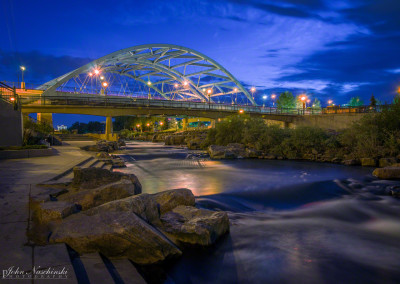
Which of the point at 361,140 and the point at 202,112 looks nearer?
the point at 361,140

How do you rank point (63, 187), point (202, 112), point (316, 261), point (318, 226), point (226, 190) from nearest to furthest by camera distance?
point (316, 261)
point (318, 226)
point (63, 187)
point (226, 190)
point (202, 112)

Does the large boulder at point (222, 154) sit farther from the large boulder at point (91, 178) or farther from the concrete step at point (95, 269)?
the concrete step at point (95, 269)

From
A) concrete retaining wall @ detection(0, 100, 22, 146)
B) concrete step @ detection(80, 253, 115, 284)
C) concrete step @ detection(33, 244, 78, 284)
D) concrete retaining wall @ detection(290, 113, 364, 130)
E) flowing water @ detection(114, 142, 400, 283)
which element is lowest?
flowing water @ detection(114, 142, 400, 283)

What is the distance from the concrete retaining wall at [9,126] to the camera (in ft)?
46.3

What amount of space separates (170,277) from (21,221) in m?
2.53

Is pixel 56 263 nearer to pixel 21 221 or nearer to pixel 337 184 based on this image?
pixel 21 221

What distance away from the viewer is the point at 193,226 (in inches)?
191

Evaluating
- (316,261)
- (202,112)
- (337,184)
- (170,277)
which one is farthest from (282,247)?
(202,112)

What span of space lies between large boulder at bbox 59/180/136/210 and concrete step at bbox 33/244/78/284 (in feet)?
6.54

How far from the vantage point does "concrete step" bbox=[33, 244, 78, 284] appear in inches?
103

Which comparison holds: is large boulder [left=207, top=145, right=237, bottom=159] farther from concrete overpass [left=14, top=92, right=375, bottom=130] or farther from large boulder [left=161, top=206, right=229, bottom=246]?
concrete overpass [left=14, top=92, right=375, bottom=130]

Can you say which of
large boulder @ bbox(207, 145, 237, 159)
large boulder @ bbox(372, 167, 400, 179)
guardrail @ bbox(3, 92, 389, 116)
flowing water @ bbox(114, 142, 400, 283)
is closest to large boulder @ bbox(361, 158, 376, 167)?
large boulder @ bbox(372, 167, 400, 179)

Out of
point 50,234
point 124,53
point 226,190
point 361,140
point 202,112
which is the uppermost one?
point 124,53

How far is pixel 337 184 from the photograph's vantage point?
38.4 ft
